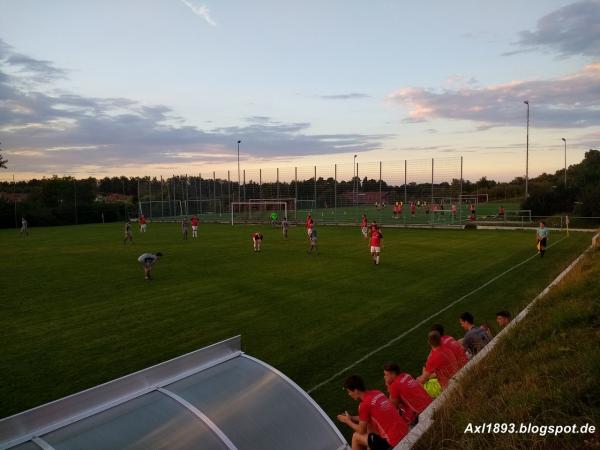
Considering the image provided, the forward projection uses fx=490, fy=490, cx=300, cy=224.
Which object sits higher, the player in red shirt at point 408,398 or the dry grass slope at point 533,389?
the dry grass slope at point 533,389

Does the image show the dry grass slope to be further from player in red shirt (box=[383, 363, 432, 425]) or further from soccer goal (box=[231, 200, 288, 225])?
soccer goal (box=[231, 200, 288, 225])

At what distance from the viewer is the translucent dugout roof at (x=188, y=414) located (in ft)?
12.9

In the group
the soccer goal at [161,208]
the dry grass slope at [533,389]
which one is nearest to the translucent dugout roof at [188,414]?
the dry grass slope at [533,389]

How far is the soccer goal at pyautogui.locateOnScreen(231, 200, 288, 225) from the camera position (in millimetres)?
53341

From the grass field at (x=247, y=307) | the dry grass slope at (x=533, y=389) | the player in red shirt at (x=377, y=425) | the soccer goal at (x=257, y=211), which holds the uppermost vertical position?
the soccer goal at (x=257, y=211)

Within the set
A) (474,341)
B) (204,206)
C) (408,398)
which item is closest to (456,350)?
(474,341)

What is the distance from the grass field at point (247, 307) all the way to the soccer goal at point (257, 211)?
93.0ft

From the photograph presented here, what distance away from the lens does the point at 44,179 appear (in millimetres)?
74062

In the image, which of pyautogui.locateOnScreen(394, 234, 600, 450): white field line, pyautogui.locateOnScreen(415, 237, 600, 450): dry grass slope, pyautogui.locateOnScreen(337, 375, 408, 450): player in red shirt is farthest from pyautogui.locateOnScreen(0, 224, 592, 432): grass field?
pyautogui.locateOnScreen(415, 237, 600, 450): dry grass slope

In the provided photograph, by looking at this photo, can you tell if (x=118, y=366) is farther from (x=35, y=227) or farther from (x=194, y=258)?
(x=35, y=227)

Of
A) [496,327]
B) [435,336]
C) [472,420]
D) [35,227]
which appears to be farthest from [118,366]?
[35,227]

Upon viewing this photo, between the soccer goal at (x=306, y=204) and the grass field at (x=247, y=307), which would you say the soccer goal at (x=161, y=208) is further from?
the grass field at (x=247, y=307)

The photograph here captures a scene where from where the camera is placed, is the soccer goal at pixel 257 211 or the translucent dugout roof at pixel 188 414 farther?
the soccer goal at pixel 257 211

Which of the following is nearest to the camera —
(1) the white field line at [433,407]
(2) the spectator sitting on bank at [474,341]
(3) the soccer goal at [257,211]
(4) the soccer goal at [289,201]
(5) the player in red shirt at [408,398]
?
(1) the white field line at [433,407]
